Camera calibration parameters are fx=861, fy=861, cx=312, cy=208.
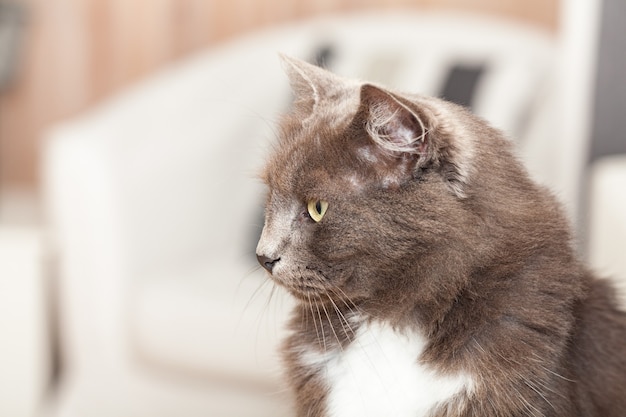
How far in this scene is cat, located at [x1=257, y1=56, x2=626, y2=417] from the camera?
0.92m

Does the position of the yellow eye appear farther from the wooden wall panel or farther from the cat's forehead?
the wooden wall panel

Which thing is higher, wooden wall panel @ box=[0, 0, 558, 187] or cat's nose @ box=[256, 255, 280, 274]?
cat's nose @ box=[256, 255, 280, 274]

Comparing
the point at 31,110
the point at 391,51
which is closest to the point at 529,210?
the point at 391,51

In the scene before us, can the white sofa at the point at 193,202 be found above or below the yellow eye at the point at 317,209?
below

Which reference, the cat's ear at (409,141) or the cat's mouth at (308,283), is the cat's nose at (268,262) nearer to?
the cat's mouth at (308,283)

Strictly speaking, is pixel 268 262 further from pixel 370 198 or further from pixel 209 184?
pixel 209 184

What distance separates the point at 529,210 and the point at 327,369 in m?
0.30

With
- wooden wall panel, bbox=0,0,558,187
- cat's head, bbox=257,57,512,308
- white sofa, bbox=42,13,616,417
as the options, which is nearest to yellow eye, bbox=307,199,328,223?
cat's head, bbox=257,57,512,308

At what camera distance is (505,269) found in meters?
0.94

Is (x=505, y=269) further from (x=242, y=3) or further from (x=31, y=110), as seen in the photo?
(x=31, y=110)

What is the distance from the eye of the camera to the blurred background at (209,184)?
1.83 m

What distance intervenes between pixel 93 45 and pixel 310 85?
8.58 ft

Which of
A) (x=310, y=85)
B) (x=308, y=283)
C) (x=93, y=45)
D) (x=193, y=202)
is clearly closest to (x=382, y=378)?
(x=308, y=283)

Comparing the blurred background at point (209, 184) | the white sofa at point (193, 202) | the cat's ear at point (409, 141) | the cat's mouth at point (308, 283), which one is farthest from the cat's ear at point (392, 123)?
the white sofa at point (193, 202)
